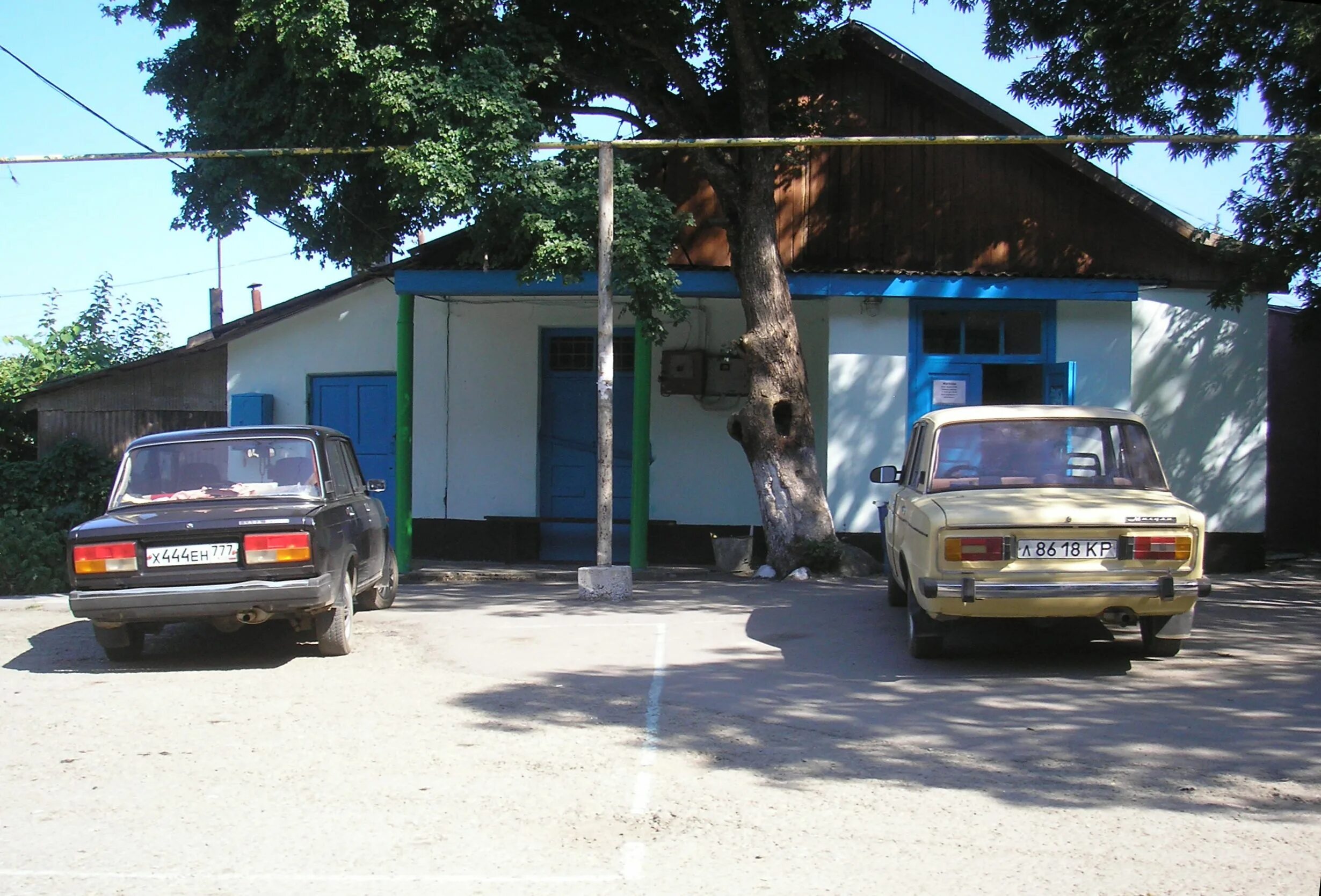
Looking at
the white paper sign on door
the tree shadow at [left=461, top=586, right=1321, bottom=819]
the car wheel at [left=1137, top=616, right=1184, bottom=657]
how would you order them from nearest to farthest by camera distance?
the tree shadow at [left=461, top=586, right=1321, bottom=819]
the car wheel at [left=1137, top=616, right=1184, bottom=657]
the white paper sign on door

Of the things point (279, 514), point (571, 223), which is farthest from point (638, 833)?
point (571, 223)

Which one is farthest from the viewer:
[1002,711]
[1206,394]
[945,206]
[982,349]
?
[1206,394]

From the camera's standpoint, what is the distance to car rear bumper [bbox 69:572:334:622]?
25.7 ft

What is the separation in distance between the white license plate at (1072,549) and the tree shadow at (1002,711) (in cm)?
82

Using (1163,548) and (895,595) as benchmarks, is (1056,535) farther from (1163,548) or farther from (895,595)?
(895,595)

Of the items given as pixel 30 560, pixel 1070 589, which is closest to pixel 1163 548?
pixel 1070 589

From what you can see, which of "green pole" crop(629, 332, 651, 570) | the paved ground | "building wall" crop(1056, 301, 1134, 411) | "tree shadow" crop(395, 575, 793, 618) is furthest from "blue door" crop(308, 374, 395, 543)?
"building wall" crop(1056, 301, 1134, 411)

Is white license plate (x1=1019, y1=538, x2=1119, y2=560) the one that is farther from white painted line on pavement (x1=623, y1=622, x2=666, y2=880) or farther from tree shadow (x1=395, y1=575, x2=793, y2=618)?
tree shadow (x1=395, y1=575, x2=793, y2=618)

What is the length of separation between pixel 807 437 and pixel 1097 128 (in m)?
4.94

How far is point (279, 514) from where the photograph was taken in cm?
801

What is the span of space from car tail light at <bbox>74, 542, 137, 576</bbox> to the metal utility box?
899 cm

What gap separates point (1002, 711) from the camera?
686 centimetres

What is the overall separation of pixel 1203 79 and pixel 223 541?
1136 centimetres

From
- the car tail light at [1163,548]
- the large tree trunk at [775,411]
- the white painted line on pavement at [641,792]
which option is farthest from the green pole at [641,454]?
the white painted line on pavement at [641,792]
